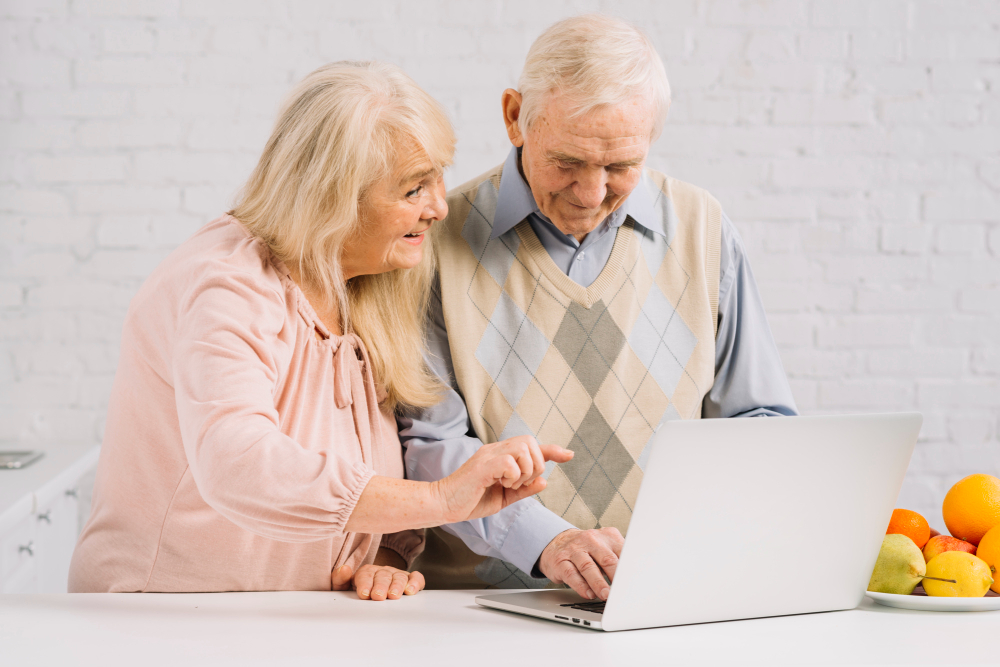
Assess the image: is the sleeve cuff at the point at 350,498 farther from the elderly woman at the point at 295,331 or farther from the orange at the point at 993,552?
the orange at the point at 993,552

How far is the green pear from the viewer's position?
1.10m

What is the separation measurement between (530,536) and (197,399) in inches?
20.4

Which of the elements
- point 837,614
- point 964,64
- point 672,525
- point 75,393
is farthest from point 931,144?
point 75,393

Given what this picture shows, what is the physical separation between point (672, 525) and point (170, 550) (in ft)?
2.31

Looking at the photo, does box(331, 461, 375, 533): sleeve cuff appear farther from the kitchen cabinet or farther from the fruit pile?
the kitchen cabinet

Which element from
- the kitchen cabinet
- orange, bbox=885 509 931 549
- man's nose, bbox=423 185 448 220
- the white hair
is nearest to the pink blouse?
man's nose, bbox=423 185 448 220

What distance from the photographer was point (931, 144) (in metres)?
2.48

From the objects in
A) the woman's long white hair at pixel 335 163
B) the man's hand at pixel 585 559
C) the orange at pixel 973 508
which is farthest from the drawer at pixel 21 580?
the orange at pixel 973 508

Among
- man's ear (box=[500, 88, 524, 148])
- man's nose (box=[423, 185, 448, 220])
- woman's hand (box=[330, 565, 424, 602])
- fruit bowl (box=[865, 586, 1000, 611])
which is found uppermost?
man's ear (box=[500, 88, 524, 148])

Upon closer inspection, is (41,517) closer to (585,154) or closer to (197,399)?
(197,399)

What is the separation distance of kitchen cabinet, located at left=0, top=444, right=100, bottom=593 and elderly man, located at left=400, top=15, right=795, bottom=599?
879 millimetres

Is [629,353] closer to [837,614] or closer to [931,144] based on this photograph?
[837,614]

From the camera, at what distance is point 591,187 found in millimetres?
1317

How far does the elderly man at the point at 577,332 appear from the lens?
142cm
